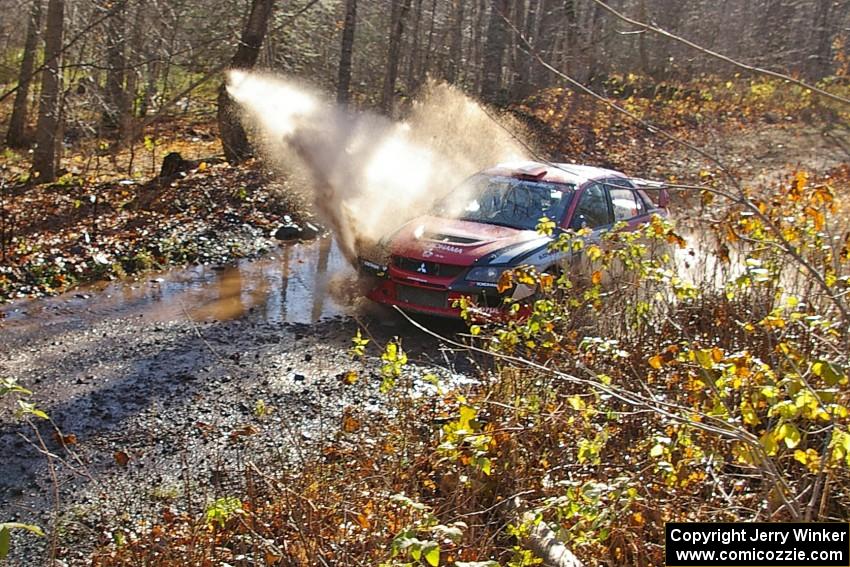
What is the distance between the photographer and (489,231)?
393 inches

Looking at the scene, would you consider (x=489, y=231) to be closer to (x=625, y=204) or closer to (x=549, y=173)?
(x=549, y=173)

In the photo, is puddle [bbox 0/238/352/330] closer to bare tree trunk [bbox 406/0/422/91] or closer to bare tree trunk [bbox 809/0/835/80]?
bare tree trunk [bbox 406/0/422/91]

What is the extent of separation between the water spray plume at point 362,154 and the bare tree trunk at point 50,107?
11.1 feet

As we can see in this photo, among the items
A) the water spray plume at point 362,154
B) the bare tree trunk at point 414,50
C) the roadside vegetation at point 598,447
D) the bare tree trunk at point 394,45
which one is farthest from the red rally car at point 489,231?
the bare tree trunk at point 414,50

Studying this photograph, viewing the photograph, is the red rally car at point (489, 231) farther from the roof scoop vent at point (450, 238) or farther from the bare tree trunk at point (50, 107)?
the bare tree trunk at point (50, 107)

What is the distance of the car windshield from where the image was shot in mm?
10242

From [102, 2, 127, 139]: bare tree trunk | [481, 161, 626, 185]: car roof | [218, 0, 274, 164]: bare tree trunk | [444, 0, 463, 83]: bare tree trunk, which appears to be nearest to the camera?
[481, 161, 626, 185]: car roof

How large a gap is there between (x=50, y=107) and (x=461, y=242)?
9746mm

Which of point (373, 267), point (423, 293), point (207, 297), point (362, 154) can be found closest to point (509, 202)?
point (423, 293)

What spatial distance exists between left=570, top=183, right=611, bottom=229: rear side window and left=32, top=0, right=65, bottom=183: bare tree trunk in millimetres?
9474

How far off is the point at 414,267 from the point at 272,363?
2.02 m

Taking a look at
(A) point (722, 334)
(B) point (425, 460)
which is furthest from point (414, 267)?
(B) point (425, 460)

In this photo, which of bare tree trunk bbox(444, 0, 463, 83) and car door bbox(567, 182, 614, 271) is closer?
car door bbox(567, 182, 614, 271)

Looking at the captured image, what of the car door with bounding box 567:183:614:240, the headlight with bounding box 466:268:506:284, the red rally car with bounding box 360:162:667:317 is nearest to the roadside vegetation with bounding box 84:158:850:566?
the headlight with bounding box 466:268:506:284
